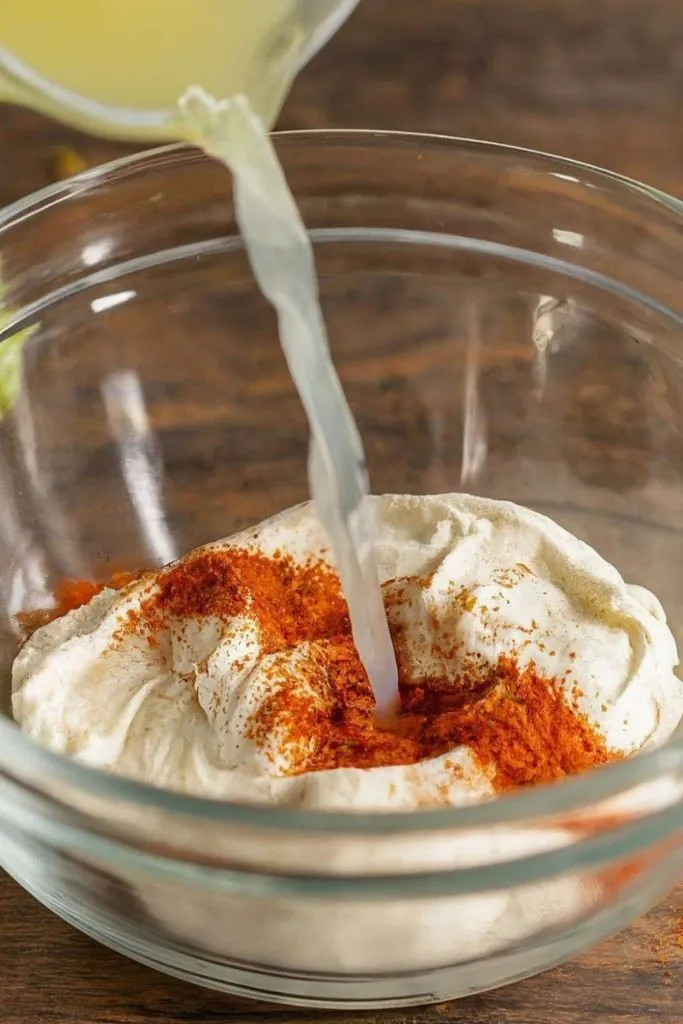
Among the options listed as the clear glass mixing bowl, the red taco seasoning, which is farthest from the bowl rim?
the clear glass mixing bowl

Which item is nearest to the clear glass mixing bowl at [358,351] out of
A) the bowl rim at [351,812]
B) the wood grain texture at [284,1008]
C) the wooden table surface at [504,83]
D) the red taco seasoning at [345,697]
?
the red taco seasoning at [345,697]

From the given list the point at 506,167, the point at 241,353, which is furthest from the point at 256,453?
the point at 506,167

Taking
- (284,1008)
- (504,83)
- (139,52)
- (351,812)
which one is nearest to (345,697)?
(284,1008)

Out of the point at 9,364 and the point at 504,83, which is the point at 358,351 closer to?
the point at 9,364

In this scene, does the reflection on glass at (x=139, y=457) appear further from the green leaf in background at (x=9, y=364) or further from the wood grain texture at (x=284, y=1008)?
the wood grain texture at (x=284, y=1008)

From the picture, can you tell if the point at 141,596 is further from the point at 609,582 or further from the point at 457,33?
the point at 457,33

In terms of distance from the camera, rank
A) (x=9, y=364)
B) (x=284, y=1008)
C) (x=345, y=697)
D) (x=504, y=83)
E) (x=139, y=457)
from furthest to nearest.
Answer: (x=504, y=83), (x=139, y=457), (x=9, y=364), (x=345, y=697), (x=284, y=1008)
